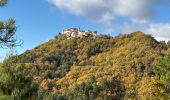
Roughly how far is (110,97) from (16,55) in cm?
17961

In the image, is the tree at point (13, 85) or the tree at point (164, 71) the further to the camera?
the tree at point (164, 71)

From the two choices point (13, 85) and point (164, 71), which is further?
point (164, 71)

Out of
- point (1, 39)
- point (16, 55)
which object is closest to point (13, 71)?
point (16, 55)

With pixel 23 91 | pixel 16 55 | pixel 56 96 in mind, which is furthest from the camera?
pixel 56 96

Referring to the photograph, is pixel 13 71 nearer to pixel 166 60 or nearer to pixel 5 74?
pixel 5 74

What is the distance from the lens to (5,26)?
11336mm

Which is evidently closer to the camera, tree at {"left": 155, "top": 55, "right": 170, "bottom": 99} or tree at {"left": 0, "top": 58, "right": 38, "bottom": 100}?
tree at {"left": 0, "top": 58, "right": 38, "bottom": 100}

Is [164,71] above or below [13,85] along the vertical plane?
above

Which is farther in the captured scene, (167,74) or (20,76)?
(167,74)

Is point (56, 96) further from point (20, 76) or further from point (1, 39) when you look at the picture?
point (1, 39)

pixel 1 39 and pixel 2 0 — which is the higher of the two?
pixel 2 0

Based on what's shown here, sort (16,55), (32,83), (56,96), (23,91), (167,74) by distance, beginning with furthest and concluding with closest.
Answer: (56,96) < (167,74) < (32,83) < (23,91) < (16,55)

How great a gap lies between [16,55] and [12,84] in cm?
242

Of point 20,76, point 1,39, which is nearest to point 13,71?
point 20,76
